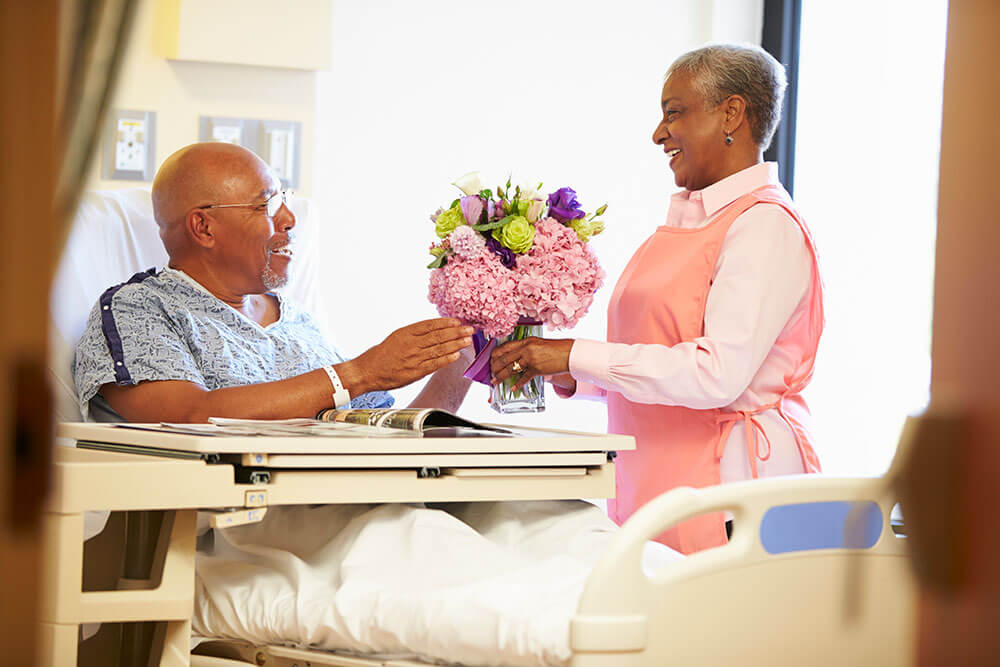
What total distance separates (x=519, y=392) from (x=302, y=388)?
1.45ft

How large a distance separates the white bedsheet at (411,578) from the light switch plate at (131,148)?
5.17 ft

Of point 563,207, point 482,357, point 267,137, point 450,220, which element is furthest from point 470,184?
point 267,137

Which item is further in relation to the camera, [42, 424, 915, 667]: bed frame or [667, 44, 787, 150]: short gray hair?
[667, 44, 787, 150]: short gray hair

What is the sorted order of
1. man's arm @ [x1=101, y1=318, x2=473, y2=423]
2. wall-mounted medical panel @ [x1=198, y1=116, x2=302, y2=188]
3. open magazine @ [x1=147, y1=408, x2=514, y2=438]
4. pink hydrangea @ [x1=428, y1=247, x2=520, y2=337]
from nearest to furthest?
open magazine @ [x1=147, y1=408, x2=514, y2=438]
pink hydrangea @ [x1=428, y1=247, x2=520, y2=337]
man's arm @ [x1=101, y1=318, x2=473, y2=423]
wall-mounted medical panel @ [x1=198, y1=116, x2=302, y2=188]

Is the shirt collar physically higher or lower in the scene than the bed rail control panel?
higher

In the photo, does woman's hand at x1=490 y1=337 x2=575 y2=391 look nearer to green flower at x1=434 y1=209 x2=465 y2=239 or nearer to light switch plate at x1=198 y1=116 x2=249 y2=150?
green flower at x1=434 y1=209 x2=465 y2=239

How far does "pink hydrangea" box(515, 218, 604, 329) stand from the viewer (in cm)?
214

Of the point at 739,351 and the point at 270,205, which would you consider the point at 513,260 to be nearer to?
the point at 739,351

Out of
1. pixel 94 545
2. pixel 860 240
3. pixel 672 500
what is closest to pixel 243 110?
pixel 94 545

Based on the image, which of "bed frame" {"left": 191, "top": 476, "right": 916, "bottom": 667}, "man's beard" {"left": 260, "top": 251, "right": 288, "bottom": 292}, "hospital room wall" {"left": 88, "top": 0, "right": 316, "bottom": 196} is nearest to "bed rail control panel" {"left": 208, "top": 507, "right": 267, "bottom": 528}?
"bed frame" {"left": 191, "top": 476, "right": 916, "bottom": 667}

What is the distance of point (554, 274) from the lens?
2.15 m

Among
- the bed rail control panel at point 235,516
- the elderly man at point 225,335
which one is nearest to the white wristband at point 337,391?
the elderly man at point 225,335

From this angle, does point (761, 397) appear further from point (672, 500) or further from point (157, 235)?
point (157, 235)

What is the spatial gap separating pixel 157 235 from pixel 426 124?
3.84 feet
